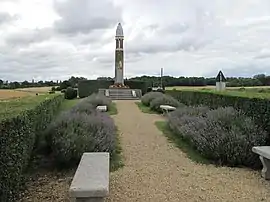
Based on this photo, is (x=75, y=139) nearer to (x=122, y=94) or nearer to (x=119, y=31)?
→ (x=122, y=94)

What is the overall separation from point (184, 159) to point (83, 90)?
112 feet

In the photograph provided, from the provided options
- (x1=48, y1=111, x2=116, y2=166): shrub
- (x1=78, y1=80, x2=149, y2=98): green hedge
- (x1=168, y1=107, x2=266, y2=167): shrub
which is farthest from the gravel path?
(x1=78, y1=80, x2=149, y2=98): green hedge

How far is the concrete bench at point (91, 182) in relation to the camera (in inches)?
178

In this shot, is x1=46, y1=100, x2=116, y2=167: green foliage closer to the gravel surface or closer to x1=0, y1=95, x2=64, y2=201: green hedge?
the gravel surface

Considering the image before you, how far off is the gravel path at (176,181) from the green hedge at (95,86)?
107ft

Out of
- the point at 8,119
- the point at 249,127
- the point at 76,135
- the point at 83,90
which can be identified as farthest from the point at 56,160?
the point at 83,90

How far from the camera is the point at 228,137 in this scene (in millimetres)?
8148

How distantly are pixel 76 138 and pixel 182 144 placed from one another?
10.7 ft

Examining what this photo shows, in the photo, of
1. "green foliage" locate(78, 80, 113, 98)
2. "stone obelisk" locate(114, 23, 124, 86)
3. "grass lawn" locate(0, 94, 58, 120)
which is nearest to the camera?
"grass lawn" locate(0, 94, 58, 120)

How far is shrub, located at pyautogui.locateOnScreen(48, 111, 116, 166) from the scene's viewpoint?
765 centimetres

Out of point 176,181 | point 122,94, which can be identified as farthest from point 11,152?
point 122,94

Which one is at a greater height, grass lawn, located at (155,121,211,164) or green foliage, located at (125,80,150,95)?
green foliage, located at (125,80,150,95)

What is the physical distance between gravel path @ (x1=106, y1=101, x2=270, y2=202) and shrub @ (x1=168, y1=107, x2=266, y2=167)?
379 millimetres

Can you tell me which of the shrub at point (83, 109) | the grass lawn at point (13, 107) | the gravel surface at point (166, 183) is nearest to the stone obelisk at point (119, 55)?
the shrub at point (83, 109)
